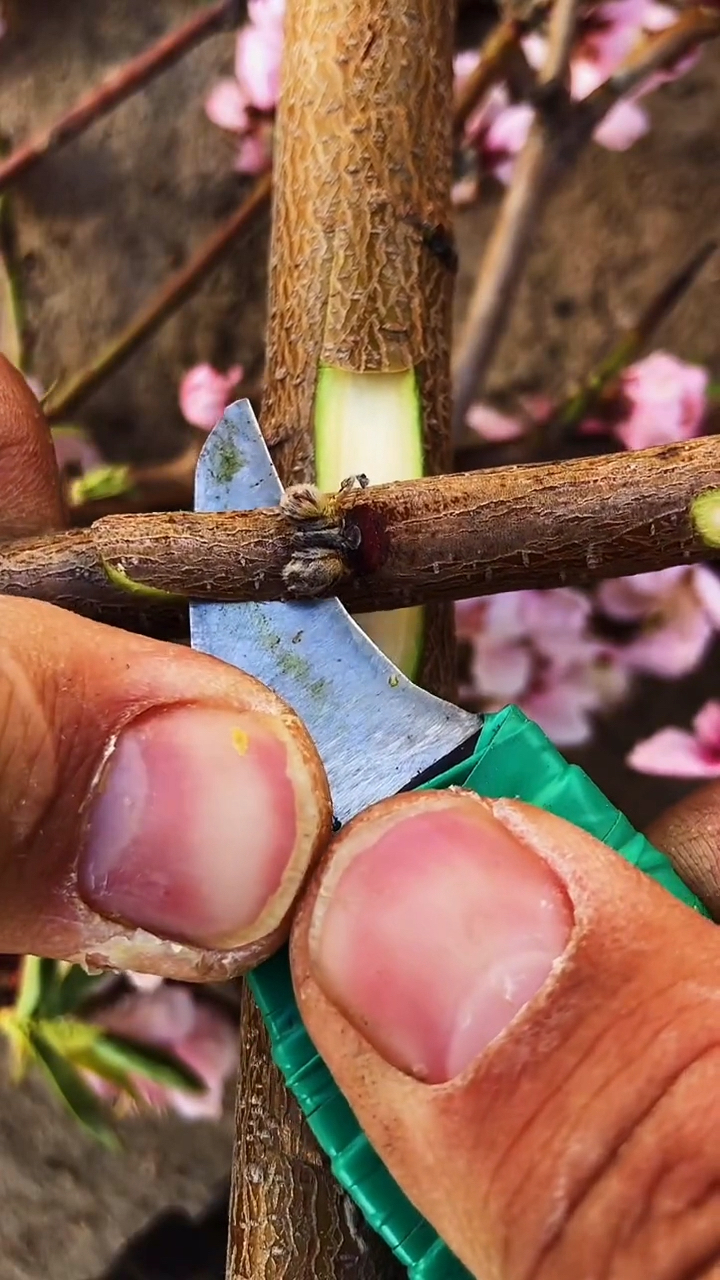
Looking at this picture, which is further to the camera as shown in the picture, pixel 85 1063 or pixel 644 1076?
pixel 85 1063

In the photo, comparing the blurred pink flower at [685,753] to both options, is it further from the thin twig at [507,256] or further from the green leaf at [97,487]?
the green leaf at [97,487]

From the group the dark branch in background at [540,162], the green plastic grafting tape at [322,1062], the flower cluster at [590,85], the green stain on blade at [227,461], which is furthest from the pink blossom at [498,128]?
the green plastic grafting tape at [322,1062]

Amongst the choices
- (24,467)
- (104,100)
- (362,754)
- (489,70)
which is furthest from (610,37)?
(362,754)

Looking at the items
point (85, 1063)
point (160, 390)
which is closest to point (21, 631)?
point (85, 1063)

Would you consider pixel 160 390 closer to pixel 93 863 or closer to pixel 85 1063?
pixel 85 1063

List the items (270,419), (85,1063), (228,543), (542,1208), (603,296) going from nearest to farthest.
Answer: (542,1208), (228,543), (270,419), (85,1063), (603,296)

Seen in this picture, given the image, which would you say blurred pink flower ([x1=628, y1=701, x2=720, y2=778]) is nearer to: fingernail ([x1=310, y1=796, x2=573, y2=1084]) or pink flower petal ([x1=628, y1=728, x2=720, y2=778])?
pink flower petal ([x1=628, y1=728, x2=720, y2=778])

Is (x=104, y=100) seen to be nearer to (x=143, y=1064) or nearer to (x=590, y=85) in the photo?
(x=590, y=85)
